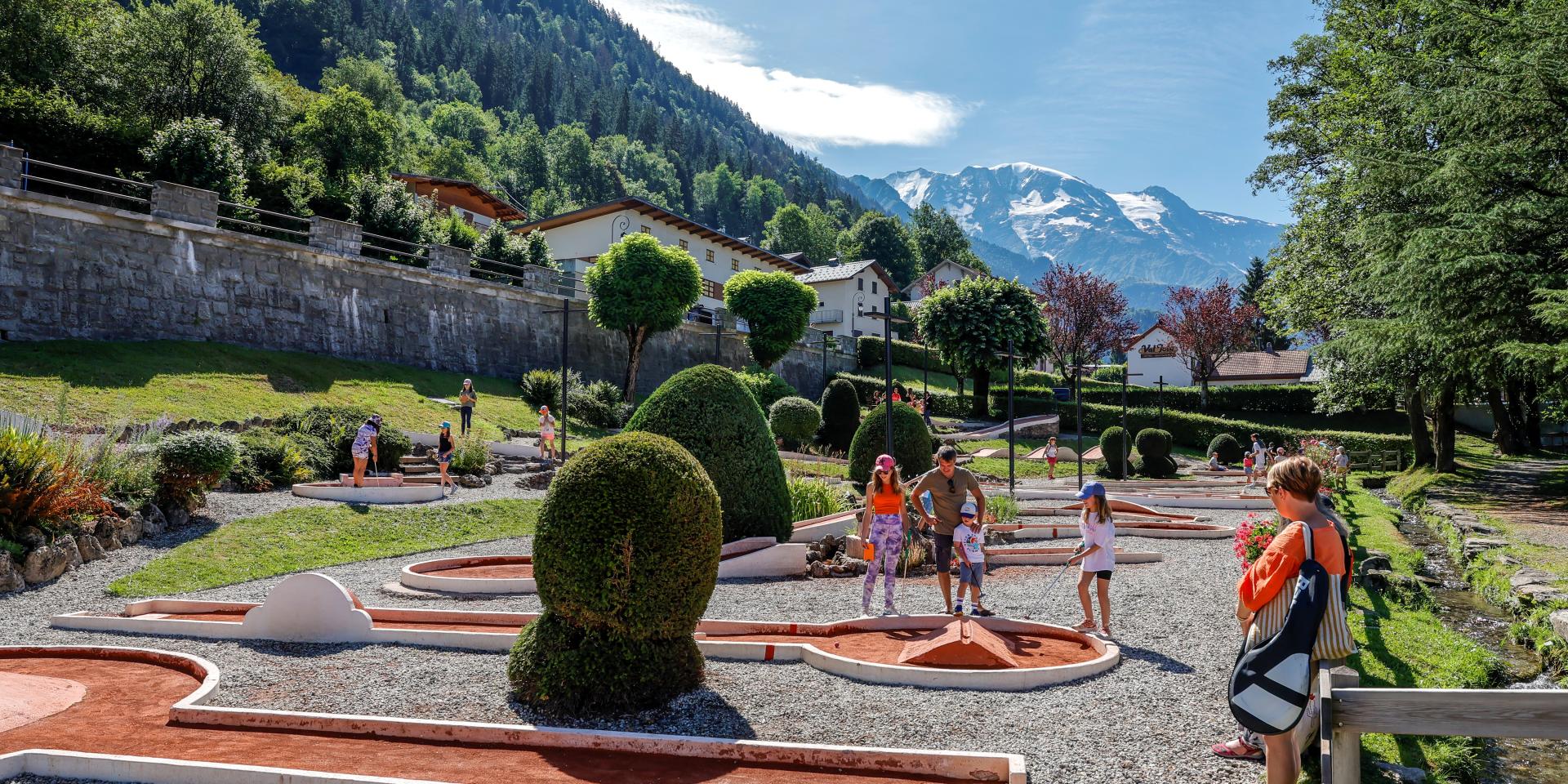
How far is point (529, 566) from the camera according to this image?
526 inches

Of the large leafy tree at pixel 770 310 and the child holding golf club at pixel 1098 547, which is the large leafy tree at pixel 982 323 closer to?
the large leafy tree at pixel 770 310

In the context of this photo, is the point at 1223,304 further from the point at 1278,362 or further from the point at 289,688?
the point at 289,688

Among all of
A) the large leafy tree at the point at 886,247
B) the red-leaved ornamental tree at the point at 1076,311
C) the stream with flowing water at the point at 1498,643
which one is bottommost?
the stream with flowing water at the point at 1498,643

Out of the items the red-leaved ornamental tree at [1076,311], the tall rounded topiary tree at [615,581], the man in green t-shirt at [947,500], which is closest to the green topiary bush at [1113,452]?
the man in green t-shirt at [947,500]

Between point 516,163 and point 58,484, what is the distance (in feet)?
368

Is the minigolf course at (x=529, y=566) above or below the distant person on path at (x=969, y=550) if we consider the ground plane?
below

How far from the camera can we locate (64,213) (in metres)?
21.7

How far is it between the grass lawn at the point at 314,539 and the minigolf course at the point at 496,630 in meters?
2.40

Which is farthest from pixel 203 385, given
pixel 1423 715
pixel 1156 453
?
pixel 1156 453

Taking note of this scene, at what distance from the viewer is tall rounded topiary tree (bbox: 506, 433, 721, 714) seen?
6.24 metres

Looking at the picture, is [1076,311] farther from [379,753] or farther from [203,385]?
[379,753]

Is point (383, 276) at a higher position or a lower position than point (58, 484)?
higher

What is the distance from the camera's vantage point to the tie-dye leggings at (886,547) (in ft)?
30.9

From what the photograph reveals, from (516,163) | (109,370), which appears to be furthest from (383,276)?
(516,163)
